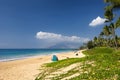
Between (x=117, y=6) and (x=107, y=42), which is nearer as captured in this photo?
(x=117, y=6)

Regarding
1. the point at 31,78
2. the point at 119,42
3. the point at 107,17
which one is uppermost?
the point at 107,17

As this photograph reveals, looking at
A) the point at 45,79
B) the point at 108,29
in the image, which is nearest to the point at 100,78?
the point at 45,79

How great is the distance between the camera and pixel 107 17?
51.6m

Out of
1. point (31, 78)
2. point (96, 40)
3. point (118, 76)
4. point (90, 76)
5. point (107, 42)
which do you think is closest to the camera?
point (118, 76)

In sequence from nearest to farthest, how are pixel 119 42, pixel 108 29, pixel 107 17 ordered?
pixel 107 17 < pixel 108 29 < pixel 119 42

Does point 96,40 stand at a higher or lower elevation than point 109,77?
higher

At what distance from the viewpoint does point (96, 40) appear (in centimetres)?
11075

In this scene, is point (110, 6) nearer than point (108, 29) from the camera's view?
Yes

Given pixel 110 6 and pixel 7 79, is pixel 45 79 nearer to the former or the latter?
pixel 7 79

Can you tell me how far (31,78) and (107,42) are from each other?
88295 millimetres

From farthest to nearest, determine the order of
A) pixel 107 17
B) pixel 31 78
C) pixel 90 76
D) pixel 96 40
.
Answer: pixel 96 40
pixel 107 17
pixel 31 78
pixel 90 76

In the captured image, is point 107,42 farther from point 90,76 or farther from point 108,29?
point 90,76

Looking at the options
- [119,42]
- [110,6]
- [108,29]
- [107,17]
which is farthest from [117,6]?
[119,42]

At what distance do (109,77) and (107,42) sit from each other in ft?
303
